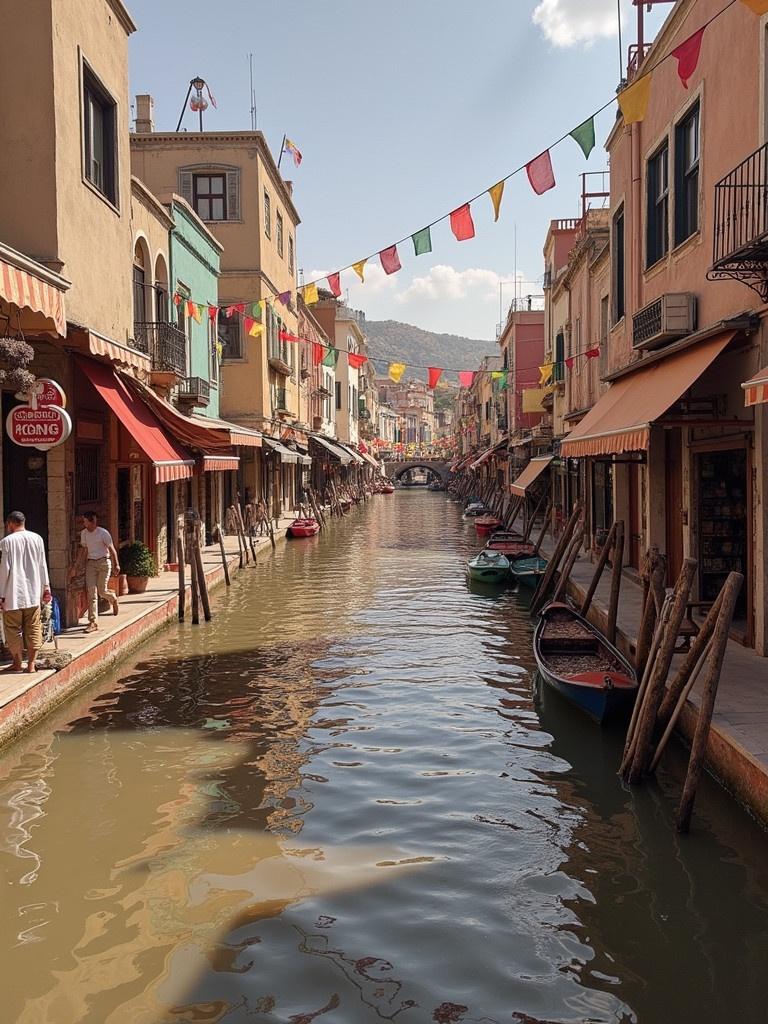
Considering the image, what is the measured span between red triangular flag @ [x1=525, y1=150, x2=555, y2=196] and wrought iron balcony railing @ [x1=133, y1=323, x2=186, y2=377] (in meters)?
8.86

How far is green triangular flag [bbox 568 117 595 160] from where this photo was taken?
35.5 feet

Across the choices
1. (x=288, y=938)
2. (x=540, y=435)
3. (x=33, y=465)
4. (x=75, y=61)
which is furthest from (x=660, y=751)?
(x=540, y=435)

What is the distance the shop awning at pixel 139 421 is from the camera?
534 inches

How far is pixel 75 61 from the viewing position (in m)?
13.0

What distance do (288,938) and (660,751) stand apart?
3796mm

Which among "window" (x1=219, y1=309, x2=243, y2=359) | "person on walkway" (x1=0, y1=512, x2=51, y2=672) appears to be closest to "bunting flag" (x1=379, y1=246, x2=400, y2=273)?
"person on walkway" (x1=0, y1=512, x2=51, y2=672)

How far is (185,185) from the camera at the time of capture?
1252 inches

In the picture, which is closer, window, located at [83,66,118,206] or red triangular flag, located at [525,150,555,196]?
red triangular flag, located at [525,150,555,196]

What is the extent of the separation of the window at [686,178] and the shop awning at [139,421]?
331 inches

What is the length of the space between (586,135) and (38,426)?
720 centimetres

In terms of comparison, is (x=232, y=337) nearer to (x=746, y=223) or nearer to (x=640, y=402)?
(x=640, y=402)

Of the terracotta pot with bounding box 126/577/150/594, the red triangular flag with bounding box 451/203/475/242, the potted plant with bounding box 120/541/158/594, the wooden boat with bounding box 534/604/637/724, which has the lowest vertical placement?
the wooden boat with bounding box 534/604/637/724

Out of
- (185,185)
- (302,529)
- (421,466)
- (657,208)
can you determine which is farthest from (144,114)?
(421,466)

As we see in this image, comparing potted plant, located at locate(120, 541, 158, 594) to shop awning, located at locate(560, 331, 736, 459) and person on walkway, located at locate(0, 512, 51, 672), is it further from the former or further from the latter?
shop awning, located at locate(560, 331, 736, 459)
